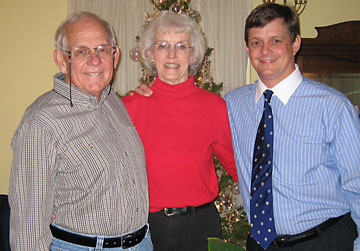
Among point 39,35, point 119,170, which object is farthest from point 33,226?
point 39,35

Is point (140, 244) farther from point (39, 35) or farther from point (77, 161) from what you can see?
point (39, 35)

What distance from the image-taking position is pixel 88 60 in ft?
4.66

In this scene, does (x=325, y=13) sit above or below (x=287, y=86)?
above

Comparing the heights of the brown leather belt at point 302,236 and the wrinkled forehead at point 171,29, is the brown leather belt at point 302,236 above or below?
below

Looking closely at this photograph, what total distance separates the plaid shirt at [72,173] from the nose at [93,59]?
0.14 metres

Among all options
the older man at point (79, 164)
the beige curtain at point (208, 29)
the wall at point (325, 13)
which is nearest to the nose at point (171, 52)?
the older man at point (79, 164)

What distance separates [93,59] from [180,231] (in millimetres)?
1026

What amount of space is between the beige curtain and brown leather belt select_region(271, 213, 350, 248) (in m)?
3.15

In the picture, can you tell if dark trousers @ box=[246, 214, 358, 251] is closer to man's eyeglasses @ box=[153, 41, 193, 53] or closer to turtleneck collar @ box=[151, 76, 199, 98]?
turtleneck collar @ box=[151, 76, 199, 98]

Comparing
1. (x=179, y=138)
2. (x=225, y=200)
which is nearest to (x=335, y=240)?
(x=179, y=138)

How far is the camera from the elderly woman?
1.76 m

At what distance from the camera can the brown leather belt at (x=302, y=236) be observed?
153 centimetres

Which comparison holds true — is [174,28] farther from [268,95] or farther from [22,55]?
[22,55]

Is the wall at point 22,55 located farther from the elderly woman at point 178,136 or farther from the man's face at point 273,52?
the man's face at point 273,52
